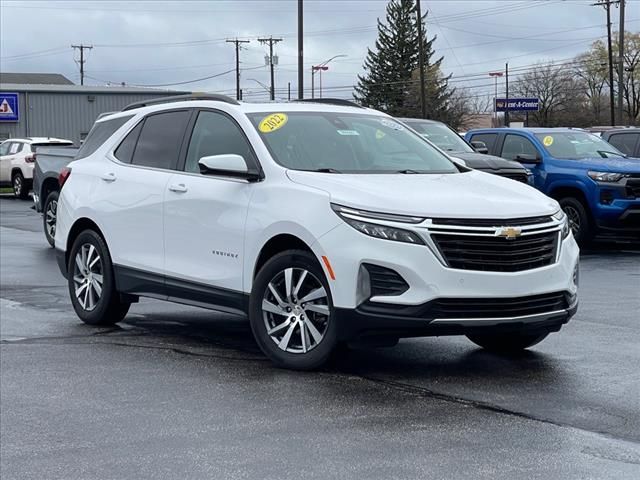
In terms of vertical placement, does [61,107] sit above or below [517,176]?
above

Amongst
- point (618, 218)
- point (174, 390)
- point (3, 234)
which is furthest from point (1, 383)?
point (3, 234)

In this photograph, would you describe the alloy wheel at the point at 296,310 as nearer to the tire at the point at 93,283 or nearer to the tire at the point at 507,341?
the tire at the point at 507,341

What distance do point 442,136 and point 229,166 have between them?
1073 centimetres

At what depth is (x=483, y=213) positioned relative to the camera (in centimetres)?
662

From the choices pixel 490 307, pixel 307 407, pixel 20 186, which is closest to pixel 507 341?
pixel 490 307

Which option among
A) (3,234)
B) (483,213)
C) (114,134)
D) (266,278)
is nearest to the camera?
(483,213)

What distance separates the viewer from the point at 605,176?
16.1 m

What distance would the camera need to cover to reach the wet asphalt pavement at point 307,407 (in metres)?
5.09

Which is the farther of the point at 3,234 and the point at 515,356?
the point at 3,234

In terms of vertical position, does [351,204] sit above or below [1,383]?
above

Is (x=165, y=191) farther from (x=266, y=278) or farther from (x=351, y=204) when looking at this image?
(x=351, y=204)

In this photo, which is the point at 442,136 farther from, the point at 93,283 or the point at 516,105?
the point at 516,105

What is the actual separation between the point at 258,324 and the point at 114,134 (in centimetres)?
288

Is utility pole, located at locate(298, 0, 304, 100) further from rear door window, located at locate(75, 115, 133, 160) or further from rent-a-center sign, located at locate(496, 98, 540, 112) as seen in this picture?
rent-a-center sign, located at locate(496, 98, 540, 112)
